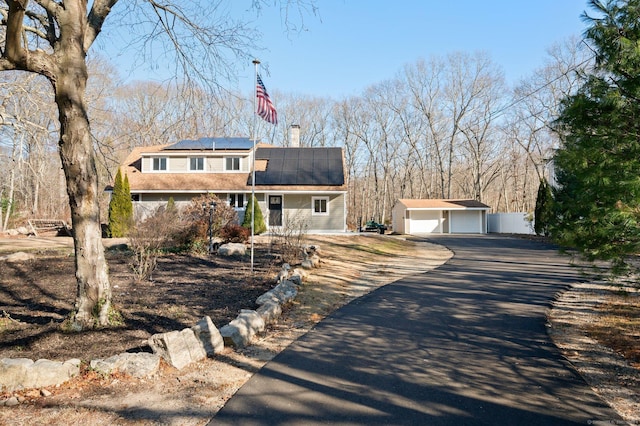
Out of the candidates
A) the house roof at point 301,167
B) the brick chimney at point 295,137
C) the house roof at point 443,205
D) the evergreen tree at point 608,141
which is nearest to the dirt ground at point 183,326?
the evergreen tree at point 608,141

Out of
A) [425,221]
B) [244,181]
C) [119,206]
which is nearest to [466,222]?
[425,221]

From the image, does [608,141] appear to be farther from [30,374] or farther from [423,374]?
[30,374]

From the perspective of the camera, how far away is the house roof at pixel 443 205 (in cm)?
3916

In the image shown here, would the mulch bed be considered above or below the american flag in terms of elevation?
below

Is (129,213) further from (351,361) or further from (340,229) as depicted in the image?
(351,361)

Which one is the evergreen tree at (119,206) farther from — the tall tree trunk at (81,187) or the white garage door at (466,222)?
the white garage door at (466,222)

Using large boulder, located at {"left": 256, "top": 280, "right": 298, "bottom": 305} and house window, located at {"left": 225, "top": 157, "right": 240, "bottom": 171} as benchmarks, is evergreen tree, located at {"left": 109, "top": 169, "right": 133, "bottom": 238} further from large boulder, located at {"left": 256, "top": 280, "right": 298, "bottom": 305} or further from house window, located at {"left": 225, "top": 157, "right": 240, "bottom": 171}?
large boulder, located at {"left": 256, "top": 280, "right": 298, "bottom": 305}

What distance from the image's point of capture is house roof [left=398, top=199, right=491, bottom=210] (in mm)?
39156

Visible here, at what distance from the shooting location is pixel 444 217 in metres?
→ 40.5

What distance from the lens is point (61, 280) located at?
9.96 m

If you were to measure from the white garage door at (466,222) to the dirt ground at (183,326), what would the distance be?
28.0 meters

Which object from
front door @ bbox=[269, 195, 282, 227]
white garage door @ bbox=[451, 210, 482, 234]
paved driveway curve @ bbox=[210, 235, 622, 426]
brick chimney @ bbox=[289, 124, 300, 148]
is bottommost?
paved driveway curve @ bbox=[210, 235, 622, 426]

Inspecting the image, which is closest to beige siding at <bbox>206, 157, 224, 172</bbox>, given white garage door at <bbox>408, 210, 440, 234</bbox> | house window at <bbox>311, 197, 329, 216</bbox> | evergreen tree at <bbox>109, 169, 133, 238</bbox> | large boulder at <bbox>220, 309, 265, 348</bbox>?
evergreen tree at <bbox>109, 169, 133, 238</bbox>

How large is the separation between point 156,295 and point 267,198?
1847cm
